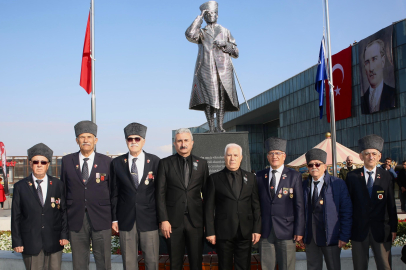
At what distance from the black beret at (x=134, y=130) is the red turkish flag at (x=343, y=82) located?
25.6 m

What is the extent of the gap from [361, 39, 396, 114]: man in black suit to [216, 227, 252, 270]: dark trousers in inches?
863

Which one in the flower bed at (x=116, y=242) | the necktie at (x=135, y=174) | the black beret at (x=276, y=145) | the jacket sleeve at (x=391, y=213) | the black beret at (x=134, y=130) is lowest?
the flower bed at (x=116, y=242)

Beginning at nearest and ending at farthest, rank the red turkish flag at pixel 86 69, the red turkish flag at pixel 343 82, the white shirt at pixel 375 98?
the red turkish flag at pixel 86 69 < the white shirt at pixel 375 98 < the red turkish flag at pixel 343 82

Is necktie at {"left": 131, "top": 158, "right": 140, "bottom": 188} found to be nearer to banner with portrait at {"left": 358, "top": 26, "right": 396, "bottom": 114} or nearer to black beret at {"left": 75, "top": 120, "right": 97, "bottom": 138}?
black beret at {"left": 75, "top": 120, "right": 97, "bottom": 138}

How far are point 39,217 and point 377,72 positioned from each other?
23.9 metres

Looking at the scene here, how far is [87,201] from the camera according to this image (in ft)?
13.2

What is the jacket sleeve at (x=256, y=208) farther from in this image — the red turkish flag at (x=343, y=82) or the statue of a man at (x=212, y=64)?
the red turkish flag at (x=343, y=82)

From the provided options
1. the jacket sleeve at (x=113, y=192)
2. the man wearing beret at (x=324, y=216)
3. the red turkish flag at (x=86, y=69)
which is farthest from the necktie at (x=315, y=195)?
the red turkish flag at (x=86, y=69)

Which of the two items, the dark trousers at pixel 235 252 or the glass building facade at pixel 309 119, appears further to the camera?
the glass building facade at pixel 309 119

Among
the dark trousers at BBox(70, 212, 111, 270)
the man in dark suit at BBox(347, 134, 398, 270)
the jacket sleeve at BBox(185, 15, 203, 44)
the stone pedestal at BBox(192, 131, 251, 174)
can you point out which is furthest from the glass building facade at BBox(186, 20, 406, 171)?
the dark trousers at BBox(70, 212, 111, 270)

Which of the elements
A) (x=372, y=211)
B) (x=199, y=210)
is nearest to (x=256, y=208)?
(x=199, y=210)

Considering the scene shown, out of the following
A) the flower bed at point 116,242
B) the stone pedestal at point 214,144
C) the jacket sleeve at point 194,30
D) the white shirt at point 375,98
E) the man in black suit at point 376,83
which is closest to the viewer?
the flower bed at point 116,242

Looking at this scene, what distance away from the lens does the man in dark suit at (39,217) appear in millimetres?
3906

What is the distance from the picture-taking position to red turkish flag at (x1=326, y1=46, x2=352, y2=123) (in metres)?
26.8
